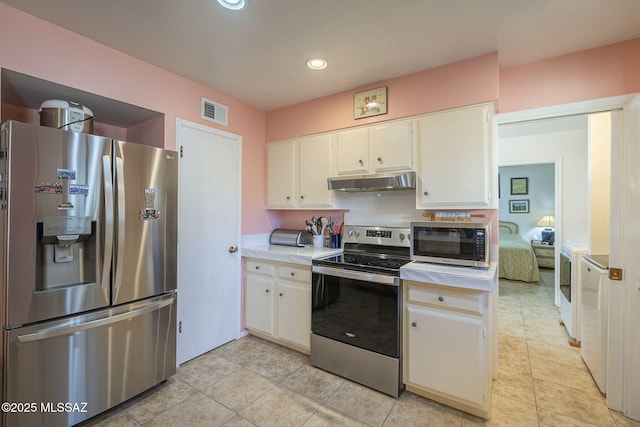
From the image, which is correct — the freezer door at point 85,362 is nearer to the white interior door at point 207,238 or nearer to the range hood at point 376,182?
the white interior door at point 207,238

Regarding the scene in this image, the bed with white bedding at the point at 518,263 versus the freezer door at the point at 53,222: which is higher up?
the freezer door at the point at 53,222

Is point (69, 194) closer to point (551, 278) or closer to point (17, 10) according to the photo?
point (17, 10)

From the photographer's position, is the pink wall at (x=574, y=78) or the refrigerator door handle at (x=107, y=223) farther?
the pink wall at (x=574, y=78)

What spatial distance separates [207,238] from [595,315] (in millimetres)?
3268

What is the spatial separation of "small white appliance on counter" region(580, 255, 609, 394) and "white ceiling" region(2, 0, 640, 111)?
1.67m

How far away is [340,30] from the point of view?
1.83 meters

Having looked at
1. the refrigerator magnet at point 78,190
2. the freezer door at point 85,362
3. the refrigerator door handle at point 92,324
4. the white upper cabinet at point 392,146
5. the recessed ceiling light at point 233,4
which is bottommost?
the freezer door at point 85,362

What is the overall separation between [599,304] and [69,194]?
3.62 metres

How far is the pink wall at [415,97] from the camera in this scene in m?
2.10

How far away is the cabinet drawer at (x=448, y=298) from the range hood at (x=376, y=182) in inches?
32.4

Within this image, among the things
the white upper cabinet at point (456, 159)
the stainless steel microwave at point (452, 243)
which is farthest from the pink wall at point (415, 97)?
the stainless steel microwave at point (452, 243)

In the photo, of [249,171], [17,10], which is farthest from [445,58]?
[17,10]

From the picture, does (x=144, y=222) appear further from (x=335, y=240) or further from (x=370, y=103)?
(x=370, y=103)

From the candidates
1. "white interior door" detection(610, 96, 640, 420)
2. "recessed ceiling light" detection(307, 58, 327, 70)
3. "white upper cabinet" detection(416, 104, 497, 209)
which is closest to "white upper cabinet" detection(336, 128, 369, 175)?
"white upper cabinet" detection(416, 104, 497, 209)
